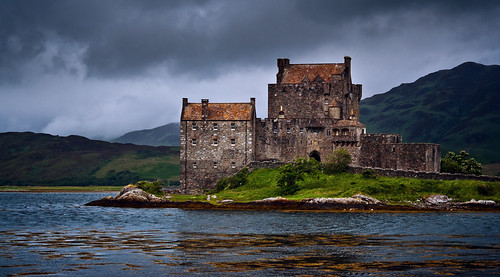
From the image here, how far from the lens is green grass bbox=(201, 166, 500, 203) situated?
209 feet

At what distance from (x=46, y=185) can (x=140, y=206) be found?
130 metres

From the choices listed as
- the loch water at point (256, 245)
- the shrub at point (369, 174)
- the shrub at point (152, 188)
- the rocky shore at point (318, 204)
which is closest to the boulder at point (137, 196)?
the rocky shore at point (318, 204)

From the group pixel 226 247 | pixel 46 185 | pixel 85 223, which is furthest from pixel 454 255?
pixel 46 185

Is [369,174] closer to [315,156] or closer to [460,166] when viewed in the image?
[460,166]

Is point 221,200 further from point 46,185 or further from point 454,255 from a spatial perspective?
point 46,185

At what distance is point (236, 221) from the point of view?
179ft

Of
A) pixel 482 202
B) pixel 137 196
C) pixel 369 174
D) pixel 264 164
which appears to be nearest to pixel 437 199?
pixel 482 202

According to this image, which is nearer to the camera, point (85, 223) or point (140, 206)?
point (85, 223)

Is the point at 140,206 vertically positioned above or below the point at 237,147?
below

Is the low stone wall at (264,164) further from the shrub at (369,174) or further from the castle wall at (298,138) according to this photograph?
the shrub at (369,174)

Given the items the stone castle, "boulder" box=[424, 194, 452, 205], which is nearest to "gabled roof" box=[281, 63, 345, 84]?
the stone castle

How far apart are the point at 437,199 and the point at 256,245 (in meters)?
33.1

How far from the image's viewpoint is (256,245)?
37531mm

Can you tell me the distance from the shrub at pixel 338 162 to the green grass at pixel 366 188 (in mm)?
1105
